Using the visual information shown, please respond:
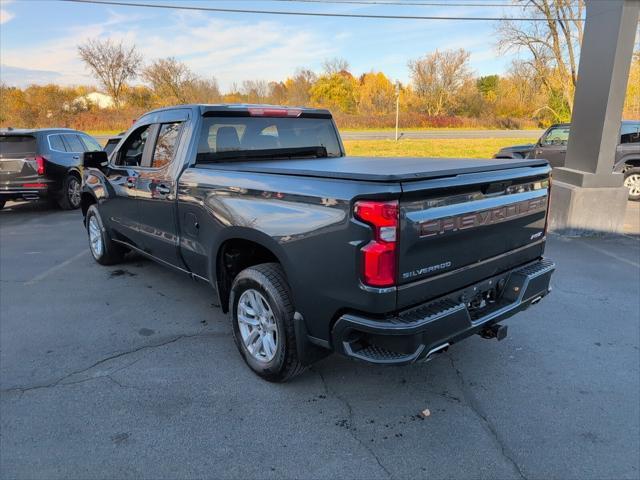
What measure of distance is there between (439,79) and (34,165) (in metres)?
48.7

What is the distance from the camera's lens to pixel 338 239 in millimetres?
2434

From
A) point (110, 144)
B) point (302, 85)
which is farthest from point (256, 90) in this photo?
point (110, 144)

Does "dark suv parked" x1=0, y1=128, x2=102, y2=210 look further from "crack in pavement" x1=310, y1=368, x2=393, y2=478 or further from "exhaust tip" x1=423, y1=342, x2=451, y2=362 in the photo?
"exhaust tip" x1=423, y1=342, x2=451, y2=362

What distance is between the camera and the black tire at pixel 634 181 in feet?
33.3

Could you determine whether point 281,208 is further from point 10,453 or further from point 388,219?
point 10,453

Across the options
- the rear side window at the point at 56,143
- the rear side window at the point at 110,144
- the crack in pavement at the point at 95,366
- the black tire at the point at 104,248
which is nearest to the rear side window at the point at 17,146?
the rear side window at the point at 56,143

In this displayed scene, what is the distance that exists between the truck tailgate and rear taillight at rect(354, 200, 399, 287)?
53 millimetres

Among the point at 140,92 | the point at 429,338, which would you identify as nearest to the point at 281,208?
the point at 429,338

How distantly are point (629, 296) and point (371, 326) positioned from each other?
12.9 ft

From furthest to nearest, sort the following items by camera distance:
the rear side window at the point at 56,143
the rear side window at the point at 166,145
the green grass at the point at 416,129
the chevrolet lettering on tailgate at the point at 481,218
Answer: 1. the green grass at the point at 416,129
2. the rear side window at the point at 56,143
3. the rear side window at the point at 166,145
4. the chevrolet lettering on tailgate at the point at 481,218

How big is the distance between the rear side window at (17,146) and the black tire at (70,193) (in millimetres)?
929

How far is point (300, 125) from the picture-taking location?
4.57 metres

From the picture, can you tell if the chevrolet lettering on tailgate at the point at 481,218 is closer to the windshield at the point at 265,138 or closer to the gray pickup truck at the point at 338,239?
the gray pickup truck at the point at 338,239

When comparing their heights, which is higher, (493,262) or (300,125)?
(300,125)
